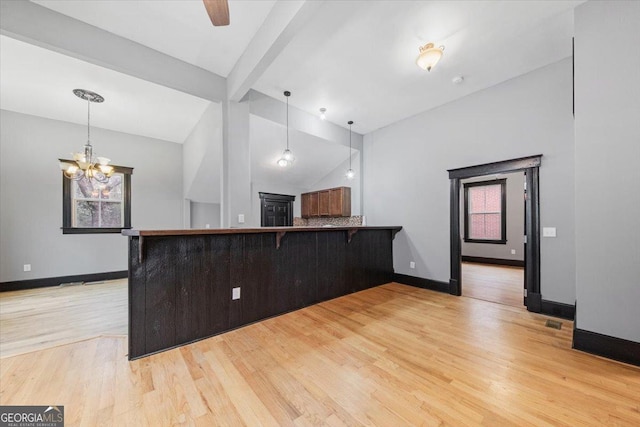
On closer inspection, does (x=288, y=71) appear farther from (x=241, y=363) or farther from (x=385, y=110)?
(x=241, y=363)

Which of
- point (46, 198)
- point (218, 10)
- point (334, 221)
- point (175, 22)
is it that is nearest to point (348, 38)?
point (218, 10)

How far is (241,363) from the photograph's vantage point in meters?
2.01

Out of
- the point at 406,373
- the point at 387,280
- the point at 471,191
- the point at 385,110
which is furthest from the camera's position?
the point at 471,191

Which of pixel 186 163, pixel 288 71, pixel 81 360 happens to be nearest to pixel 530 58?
pixel 288 71

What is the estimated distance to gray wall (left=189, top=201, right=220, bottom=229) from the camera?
249 inches

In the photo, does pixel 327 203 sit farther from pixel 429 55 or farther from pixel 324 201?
pixel 429 55

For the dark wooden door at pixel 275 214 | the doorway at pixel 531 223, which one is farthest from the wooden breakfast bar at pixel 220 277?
the dark wooden door at pixel 275 214

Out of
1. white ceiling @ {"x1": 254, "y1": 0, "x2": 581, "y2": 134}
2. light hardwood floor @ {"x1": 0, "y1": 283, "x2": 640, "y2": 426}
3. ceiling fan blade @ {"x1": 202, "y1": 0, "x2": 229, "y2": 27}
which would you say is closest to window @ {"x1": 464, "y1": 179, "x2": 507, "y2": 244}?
white ceiling @ {"x1": 254, "y1": 0, "x2": 581, "y2": 134}

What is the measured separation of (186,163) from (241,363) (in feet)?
17.0

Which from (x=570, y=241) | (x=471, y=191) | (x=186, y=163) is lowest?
(x=570, y=241)

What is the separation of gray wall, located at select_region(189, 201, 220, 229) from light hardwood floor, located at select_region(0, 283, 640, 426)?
421 cm

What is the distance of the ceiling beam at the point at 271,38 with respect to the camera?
2.04 meters

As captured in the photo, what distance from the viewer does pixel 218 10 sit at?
1.61 metres

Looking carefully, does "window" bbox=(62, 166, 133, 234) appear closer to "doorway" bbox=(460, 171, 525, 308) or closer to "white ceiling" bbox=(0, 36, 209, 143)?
"white ceiling" bbox=(0, 36, 209, 143)
